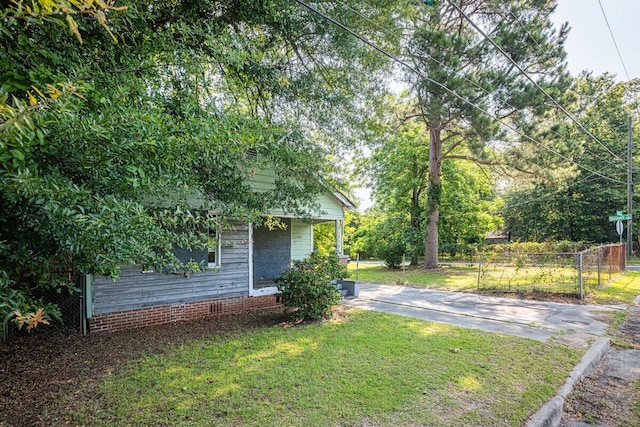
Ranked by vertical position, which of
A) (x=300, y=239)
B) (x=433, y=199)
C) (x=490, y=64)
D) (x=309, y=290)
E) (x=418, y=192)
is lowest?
(x=309, y=290)

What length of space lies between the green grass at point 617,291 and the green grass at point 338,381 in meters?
5.59

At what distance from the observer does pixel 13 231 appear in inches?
92.2

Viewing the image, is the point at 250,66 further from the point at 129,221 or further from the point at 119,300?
the point at 119,300

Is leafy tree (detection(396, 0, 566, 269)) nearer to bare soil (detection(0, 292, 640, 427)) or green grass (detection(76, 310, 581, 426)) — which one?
green grass (detection(76, 310, 581, 426))

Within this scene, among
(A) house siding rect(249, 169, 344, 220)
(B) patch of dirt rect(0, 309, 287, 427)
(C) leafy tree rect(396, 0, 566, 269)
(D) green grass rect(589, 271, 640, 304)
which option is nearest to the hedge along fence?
(D) green grass rect(589, 271, 640, 304)

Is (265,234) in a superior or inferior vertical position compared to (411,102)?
inferior

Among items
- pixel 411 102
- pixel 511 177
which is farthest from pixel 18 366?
pixel 511 177

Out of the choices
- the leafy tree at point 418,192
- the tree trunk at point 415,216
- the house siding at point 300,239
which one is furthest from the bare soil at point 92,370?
the leafy tree at point 418,192

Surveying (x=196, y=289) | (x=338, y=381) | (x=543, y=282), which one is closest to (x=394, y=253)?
(x=543, y=282)

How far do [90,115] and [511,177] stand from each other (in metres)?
18.5

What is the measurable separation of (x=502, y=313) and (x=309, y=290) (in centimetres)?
467

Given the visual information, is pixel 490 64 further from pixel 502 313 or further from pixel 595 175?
pixel 595 175

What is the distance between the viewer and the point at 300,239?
39.2 ft

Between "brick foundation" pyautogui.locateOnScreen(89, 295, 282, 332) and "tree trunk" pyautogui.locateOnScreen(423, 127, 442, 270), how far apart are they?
11735 millimetres
